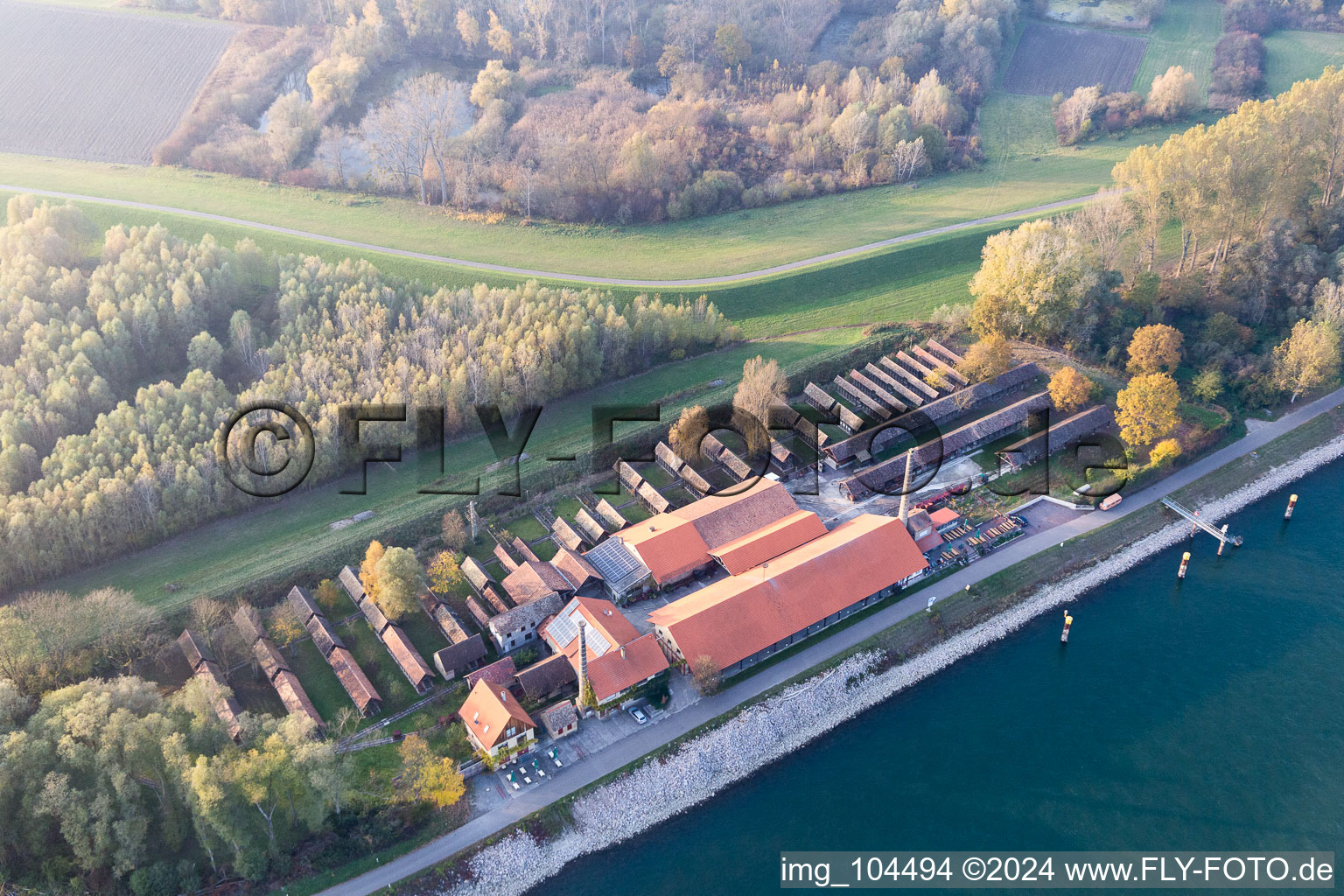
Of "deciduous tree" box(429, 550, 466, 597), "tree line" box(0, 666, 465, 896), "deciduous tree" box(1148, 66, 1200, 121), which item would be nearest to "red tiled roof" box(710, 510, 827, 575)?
"deciduous tree" box(429, 550, 466, 597)

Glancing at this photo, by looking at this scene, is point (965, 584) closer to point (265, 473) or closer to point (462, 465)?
point (462, 465)

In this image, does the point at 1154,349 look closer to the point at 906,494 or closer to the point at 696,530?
the point at 906,494

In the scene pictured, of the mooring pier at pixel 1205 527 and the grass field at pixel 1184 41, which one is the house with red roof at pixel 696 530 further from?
the grass field at pixel 1184 41

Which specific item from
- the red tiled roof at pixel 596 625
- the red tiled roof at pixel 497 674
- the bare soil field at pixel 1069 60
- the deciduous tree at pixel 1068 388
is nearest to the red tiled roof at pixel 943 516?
the deciduous tree at pixel 1068 388

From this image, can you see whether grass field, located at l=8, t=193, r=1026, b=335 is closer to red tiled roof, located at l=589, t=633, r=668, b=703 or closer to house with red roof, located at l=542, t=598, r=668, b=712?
house with red roof, located at l=542, t=598, r=668, b=712

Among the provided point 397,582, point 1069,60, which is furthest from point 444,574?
point 1069,60

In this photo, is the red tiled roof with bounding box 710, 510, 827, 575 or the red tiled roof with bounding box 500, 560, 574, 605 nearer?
the red tiled roof with bounding box 500, 560, 574, 605

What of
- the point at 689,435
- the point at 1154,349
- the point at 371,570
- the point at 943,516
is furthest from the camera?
the point at 1154,349
